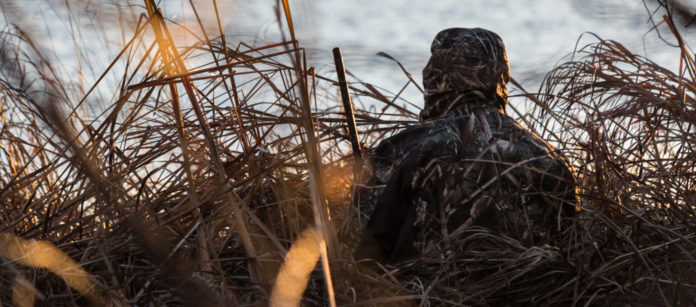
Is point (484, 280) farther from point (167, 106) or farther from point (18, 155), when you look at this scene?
point (18, 155)

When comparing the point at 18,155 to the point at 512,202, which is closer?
the point at 512,202

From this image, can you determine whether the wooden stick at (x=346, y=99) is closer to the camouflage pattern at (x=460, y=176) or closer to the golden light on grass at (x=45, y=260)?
the camouflage pattern at (x=460, y=176)

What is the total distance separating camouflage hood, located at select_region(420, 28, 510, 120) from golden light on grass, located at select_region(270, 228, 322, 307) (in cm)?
84

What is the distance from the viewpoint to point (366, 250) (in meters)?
1.64

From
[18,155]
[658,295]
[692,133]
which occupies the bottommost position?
[658,295]

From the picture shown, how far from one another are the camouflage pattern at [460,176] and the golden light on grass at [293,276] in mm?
404

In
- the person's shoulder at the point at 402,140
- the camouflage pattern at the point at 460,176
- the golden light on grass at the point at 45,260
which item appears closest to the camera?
the golden light on grass at the point at 45,260

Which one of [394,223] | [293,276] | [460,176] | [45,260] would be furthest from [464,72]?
[45,260]

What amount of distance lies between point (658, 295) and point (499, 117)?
700 millimetres

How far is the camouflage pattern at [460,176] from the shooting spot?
64.5 inches

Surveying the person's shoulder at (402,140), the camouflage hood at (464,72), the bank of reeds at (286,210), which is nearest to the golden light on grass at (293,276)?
the bank of reeds at (286,210)

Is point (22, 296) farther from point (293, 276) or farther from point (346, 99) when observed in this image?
point (346, 99)

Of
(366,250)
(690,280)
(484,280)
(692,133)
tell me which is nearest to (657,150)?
(692,133)

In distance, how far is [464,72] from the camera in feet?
6.12
